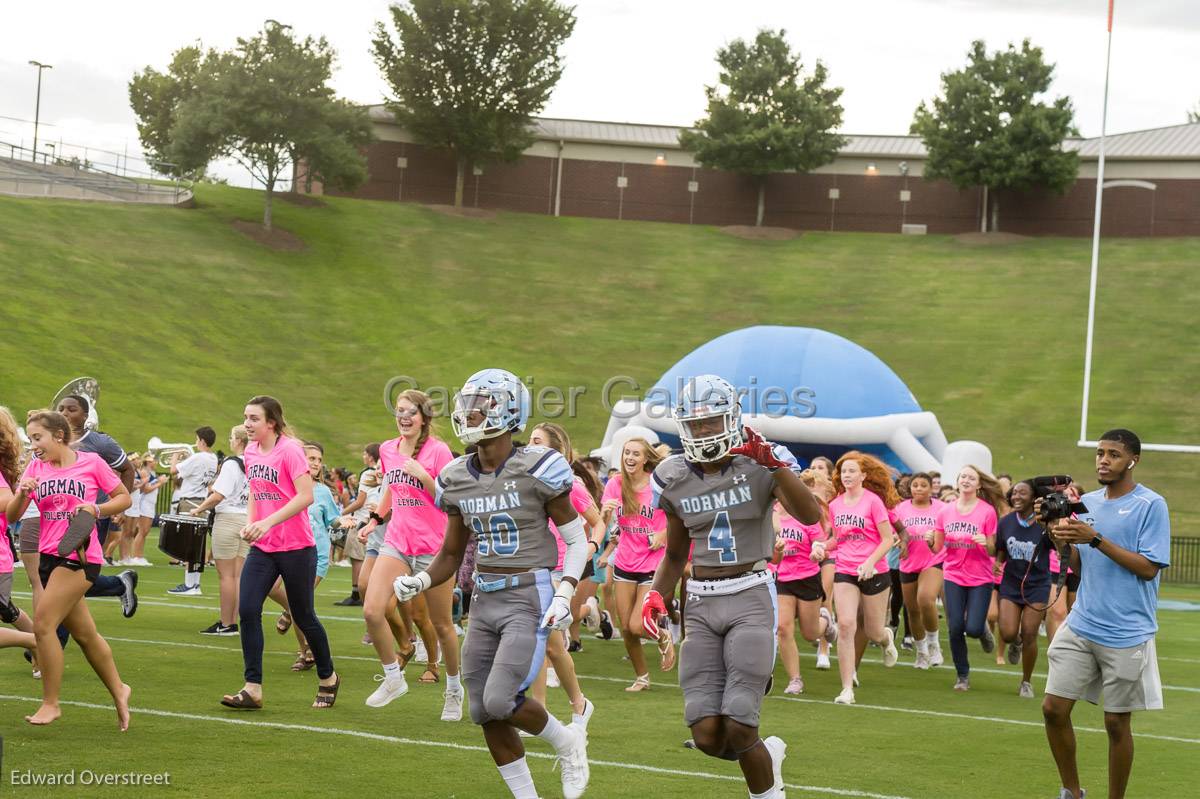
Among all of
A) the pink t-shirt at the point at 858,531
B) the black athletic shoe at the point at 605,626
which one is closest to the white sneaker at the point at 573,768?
the pink t-shirt at the point at 858,531

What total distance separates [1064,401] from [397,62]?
33.9 meters

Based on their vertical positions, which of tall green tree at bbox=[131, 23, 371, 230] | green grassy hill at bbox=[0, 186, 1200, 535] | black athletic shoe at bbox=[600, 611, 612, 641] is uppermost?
tall green tree at bbox=[131, 23, 371, 230]

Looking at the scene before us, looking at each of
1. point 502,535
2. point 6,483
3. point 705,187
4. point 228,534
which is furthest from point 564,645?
point 705,187

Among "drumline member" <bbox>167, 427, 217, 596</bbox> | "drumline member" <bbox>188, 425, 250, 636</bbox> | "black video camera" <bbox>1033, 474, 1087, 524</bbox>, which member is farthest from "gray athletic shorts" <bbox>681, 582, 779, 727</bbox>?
"drumline member" <bbox>167, 427, 217, 596</bbox>

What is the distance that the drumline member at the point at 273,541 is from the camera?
8805 millimetres

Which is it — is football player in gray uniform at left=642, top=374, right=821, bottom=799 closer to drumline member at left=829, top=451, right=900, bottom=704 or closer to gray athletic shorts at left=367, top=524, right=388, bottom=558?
drumline member at left=829, top=451, right=900, bottom=704

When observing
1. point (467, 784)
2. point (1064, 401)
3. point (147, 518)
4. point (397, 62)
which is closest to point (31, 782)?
point (467, 784)

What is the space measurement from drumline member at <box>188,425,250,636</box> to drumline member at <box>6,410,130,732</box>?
494cm

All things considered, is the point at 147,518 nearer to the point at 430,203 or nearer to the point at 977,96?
the point at 430,203

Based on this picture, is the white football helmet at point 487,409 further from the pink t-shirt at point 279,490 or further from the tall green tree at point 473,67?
the tall green tree at point 473,67

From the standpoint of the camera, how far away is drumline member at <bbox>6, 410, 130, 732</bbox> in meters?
7.77

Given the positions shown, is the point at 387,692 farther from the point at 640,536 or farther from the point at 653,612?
the point at 653,612

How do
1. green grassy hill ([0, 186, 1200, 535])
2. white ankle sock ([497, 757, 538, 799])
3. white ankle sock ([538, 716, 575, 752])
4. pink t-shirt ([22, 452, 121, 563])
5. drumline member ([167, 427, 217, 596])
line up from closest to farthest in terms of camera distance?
white ankle sock ([497, 757, 538, 799]) → white ankle sock ([538, 716, 575, 752]) → pink t-shirt ([22, 452, 121, 563]) → drumline member ([167, 427, 217, 596]) → green grassy hill ([0, 186, 1200, 535])

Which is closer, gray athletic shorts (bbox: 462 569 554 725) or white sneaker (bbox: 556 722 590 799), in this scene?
gray athletic shorts (bbox: 462 569 554 725)
